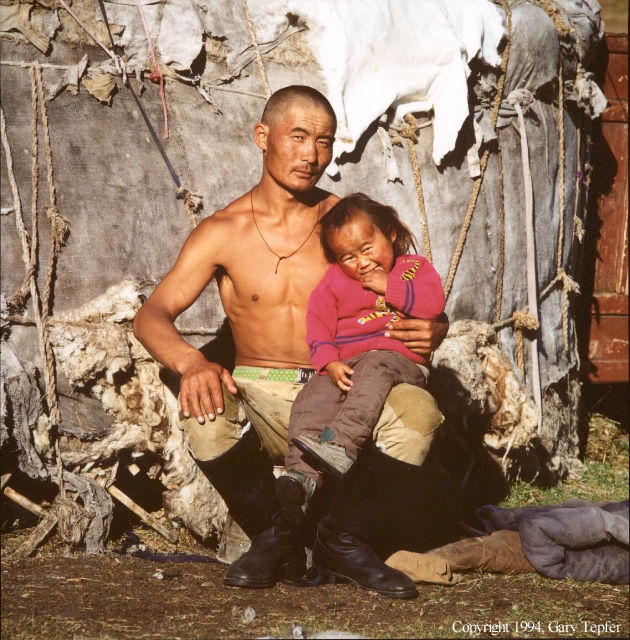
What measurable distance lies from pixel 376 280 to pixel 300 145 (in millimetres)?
741

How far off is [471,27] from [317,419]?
8.71ft

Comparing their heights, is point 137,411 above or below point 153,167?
below

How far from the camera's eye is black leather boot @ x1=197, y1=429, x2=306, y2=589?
3.14 meters

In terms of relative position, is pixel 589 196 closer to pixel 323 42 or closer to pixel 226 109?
pixel 323 42

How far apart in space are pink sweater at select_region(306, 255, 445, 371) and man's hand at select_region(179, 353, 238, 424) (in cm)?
42

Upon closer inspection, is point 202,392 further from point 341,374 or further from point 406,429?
point 406,429

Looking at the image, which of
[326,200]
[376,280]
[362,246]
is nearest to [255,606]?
[376,280]

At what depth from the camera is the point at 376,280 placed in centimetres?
343

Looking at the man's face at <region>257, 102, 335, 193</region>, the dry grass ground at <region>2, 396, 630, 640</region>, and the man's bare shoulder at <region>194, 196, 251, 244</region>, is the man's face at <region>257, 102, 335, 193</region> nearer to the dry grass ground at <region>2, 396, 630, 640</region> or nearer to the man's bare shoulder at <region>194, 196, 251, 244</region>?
the man's bare shoulder at <region>194, 196, 251, 244</region>

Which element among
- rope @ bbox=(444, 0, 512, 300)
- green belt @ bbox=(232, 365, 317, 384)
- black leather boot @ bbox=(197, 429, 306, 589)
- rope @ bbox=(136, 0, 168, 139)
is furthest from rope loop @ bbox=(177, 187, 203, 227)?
rope @ bbox=(444, 0, 512, 300)

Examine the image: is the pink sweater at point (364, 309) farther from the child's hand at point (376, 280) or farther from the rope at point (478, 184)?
the rope at point (478, 184)

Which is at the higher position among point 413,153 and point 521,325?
point 413,153

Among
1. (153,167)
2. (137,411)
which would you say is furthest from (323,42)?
(137,411)

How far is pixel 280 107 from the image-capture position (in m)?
3.77
